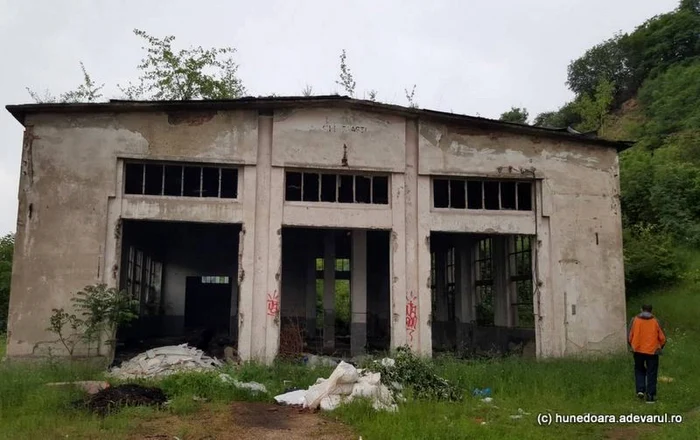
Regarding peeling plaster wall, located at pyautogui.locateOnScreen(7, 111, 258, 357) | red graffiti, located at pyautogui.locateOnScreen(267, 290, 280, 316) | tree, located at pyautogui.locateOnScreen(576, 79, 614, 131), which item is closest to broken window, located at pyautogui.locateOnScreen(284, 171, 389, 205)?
peeling plaster wall, located at pyautogui.locateOnScreen(7, 111, 258, 357)

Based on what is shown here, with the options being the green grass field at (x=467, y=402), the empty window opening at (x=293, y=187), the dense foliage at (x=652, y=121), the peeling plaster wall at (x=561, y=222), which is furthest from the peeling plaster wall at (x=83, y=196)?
the dense foliage at (x=652, y=121)

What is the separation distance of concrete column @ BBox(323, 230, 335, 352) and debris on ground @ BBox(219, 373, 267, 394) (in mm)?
7106

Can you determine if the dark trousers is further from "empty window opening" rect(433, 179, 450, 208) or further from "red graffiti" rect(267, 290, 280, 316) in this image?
"red graffiti" rect(267, 290, 280, 316)

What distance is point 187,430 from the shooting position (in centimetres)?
777

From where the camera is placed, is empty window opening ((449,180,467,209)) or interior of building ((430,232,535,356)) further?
interior of building ((430,232,535,356))

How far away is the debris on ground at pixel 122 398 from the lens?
8656 millimetres

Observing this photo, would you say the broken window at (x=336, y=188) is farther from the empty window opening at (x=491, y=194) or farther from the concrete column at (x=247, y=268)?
the empty window opening at (x=491, y=194)

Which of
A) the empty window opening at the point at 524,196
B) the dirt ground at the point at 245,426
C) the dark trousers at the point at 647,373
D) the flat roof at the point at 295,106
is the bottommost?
the dirt ground at the point at 245,426

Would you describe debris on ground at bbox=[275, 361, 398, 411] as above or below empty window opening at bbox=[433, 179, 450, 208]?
below

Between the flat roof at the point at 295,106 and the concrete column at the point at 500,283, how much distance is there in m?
3.77

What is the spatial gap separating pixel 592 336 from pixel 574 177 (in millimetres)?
3676

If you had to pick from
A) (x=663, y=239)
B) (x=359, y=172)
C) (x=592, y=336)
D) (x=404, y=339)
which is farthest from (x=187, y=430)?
(x=663, y=239)

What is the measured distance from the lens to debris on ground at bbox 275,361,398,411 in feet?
29.6

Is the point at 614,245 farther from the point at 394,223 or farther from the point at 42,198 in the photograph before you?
the point at 42,198
